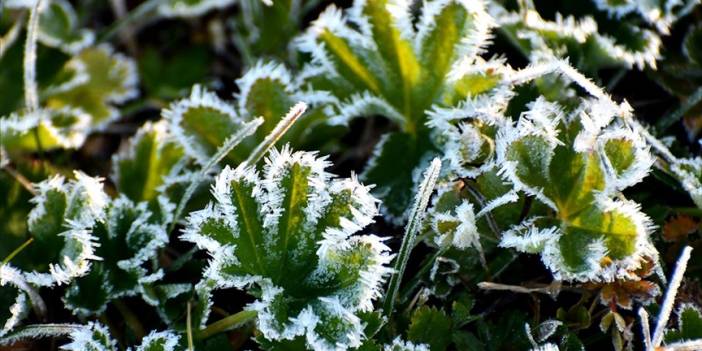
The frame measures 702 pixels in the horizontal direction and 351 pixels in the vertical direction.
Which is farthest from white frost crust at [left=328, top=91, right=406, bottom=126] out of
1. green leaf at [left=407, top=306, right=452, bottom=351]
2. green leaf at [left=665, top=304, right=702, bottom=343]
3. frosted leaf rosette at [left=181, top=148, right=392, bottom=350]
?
green leaf at [left=665, top=304, right=702, bottom=343]

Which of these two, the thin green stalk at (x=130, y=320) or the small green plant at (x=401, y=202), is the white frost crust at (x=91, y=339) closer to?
the small green plant at (x=401, y=202)

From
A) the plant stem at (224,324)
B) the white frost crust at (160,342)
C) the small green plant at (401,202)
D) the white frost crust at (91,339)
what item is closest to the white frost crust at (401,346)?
the small green plant at (401,202)

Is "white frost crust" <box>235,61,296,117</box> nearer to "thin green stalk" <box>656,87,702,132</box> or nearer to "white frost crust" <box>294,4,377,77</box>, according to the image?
"white frost crust" <box>294,4,377,77</box>

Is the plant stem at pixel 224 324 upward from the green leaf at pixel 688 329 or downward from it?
upward

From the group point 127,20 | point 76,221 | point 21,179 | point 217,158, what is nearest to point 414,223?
point 217,158

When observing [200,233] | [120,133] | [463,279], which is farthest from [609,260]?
[120,133]

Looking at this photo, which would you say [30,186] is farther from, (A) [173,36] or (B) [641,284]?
(B) [641,284]
